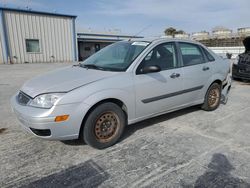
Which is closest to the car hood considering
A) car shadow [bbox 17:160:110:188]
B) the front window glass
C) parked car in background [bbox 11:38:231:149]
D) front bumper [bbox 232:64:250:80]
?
parked car in background [bbox 11:38:231:149]

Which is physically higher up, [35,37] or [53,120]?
[35,37]

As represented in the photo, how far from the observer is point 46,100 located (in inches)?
111

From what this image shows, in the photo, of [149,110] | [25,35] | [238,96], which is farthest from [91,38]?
[149,110]

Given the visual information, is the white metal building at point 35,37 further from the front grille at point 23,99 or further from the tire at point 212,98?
the tire at point 212,98

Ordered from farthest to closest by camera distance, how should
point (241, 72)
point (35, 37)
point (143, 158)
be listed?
point (35, 37) → point (241, 72) → point (143, 158)

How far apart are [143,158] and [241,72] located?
7302 millimetres

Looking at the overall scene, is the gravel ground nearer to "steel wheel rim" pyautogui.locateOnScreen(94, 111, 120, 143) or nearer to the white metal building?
"steel wheel rim" pyautogui.locateOnScreen(94, 111, 120, 143)

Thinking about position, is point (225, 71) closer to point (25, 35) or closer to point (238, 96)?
point (238, 96)

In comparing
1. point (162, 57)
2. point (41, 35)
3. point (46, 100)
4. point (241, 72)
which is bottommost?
point (241, 72)

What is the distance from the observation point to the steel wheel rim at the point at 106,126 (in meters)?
3.14

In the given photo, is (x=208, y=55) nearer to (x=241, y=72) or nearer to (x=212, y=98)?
(x=212, y=98)

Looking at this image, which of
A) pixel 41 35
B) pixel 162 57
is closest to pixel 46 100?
pixel 162 57

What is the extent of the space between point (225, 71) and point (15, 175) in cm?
466

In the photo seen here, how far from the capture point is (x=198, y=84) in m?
4.39
